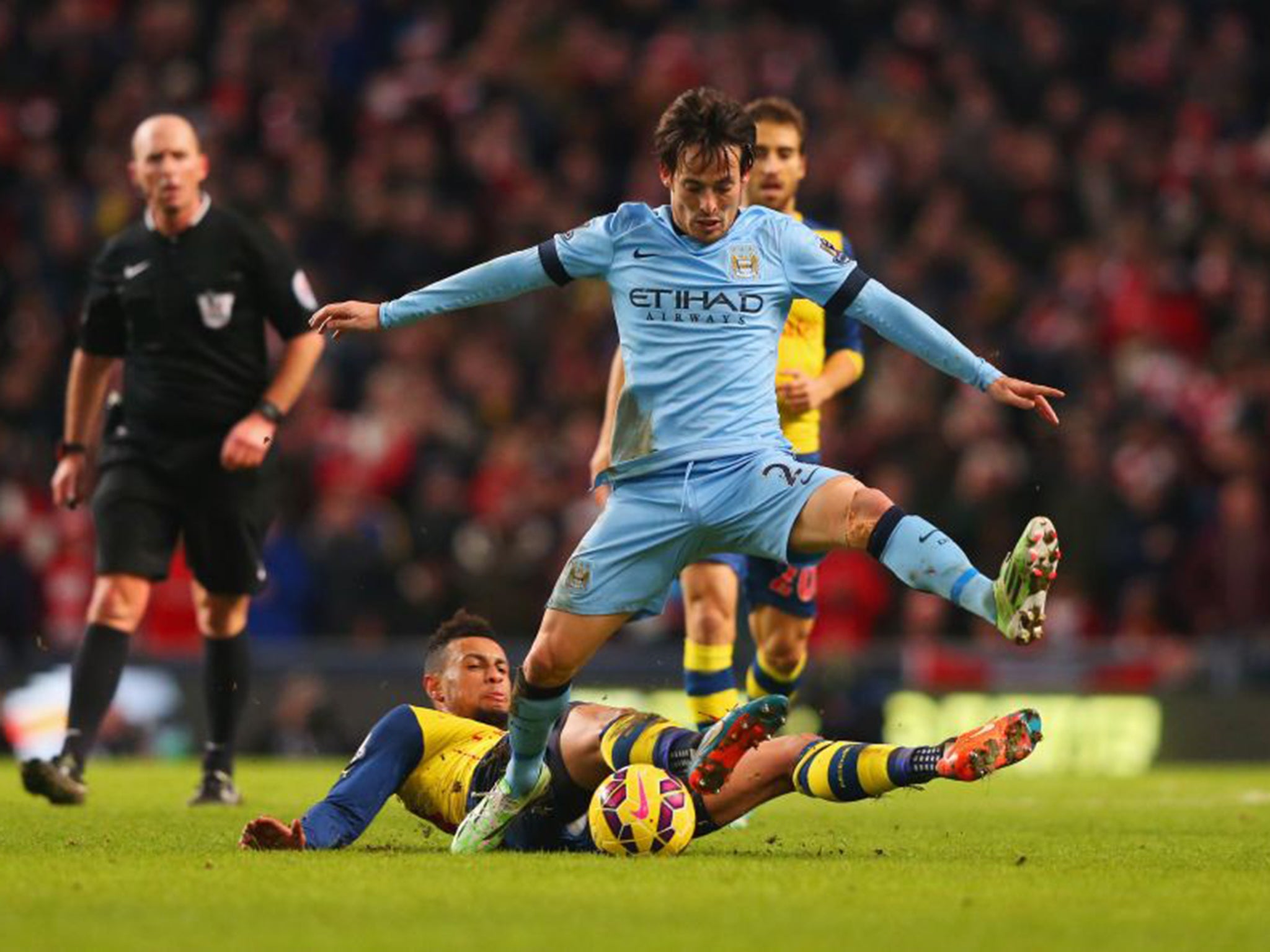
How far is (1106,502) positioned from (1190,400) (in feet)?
3.75

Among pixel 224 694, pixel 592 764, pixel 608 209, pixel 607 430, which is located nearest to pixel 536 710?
pixel 592 764

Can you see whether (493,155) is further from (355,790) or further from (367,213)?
(355,790)

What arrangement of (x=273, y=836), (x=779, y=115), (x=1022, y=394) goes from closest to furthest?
(x=1022, y=394)
(x=273, y=836)
(x=779, y=115)

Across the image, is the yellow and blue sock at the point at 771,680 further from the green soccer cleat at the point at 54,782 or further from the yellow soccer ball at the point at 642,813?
the green soccer cleat at the point at 54,782

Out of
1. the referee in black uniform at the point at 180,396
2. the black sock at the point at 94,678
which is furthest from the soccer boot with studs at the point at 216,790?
the black sock at the point at 94,678

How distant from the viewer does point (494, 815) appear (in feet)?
23.0

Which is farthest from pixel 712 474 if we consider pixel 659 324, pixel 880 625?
pixel 880 625

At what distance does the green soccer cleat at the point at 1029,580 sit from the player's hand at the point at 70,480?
463 cm

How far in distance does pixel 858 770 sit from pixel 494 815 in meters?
1.09

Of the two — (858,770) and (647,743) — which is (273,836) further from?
(858,770)

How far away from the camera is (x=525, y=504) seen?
51.2 feet

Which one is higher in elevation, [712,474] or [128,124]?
[128,124]

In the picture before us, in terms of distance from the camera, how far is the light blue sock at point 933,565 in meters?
6.39

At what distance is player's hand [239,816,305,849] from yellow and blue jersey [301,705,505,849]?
8 cm
